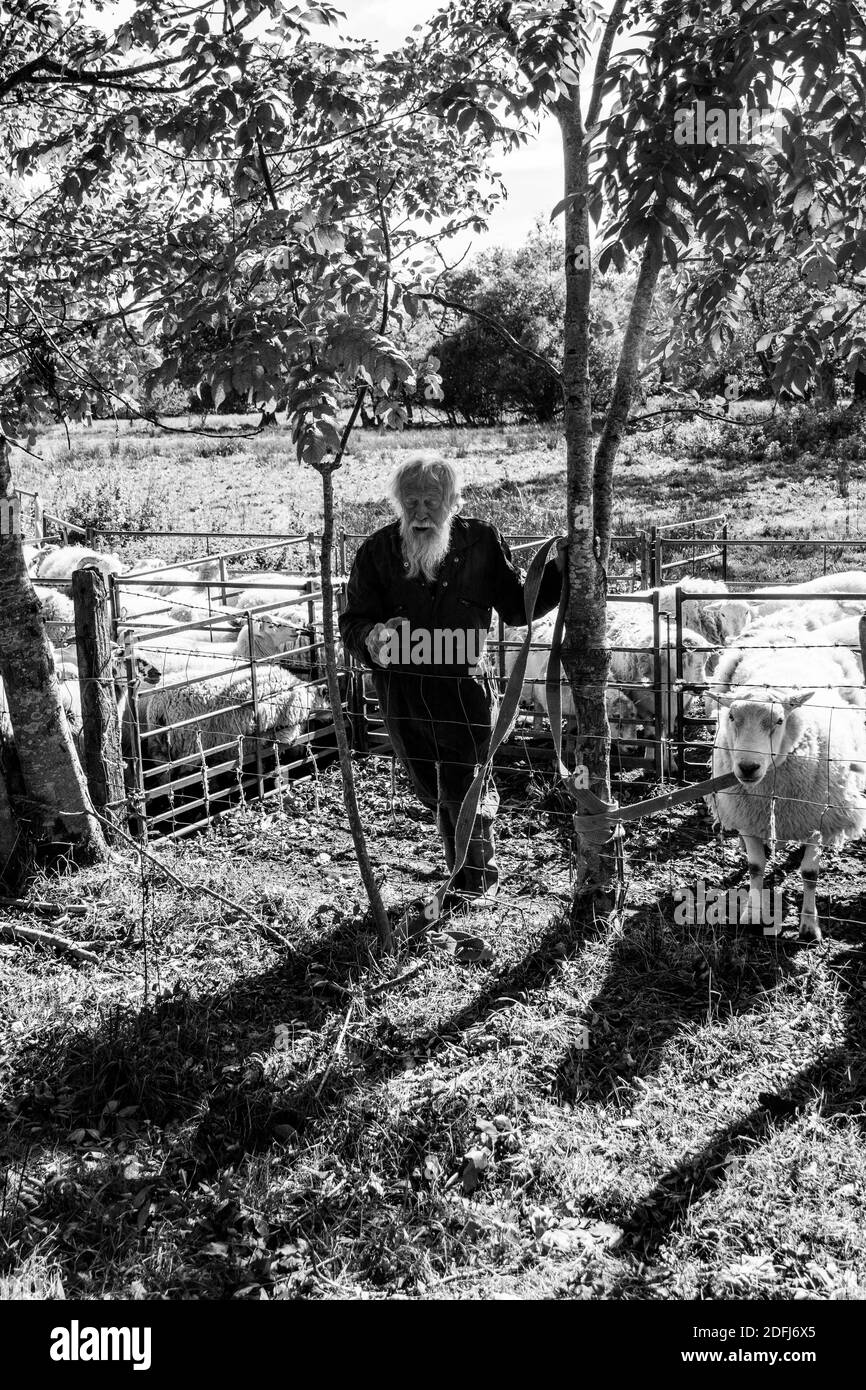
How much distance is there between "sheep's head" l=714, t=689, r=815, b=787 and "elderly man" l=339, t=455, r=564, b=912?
1.20m

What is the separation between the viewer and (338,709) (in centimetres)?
477

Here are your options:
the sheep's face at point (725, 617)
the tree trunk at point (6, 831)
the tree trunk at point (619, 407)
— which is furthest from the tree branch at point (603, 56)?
the sheep's face at point (725, 617)

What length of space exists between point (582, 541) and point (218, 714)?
4.18 metres

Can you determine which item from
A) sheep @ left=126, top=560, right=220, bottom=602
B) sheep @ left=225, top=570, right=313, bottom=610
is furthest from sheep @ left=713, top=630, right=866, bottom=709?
sheep @ left=126, top=560, right=220, bottom=602

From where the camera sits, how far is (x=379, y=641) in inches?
187

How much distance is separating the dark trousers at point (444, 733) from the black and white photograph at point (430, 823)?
0.02m

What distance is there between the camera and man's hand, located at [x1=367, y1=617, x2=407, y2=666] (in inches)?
Answer: 187

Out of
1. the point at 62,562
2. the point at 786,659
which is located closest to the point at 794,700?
the point at 786,659

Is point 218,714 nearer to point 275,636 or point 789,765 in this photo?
point 275,636

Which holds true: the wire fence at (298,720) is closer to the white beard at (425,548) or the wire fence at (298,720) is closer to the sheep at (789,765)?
the sheep at (789,765)

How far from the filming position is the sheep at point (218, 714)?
8367 mm
